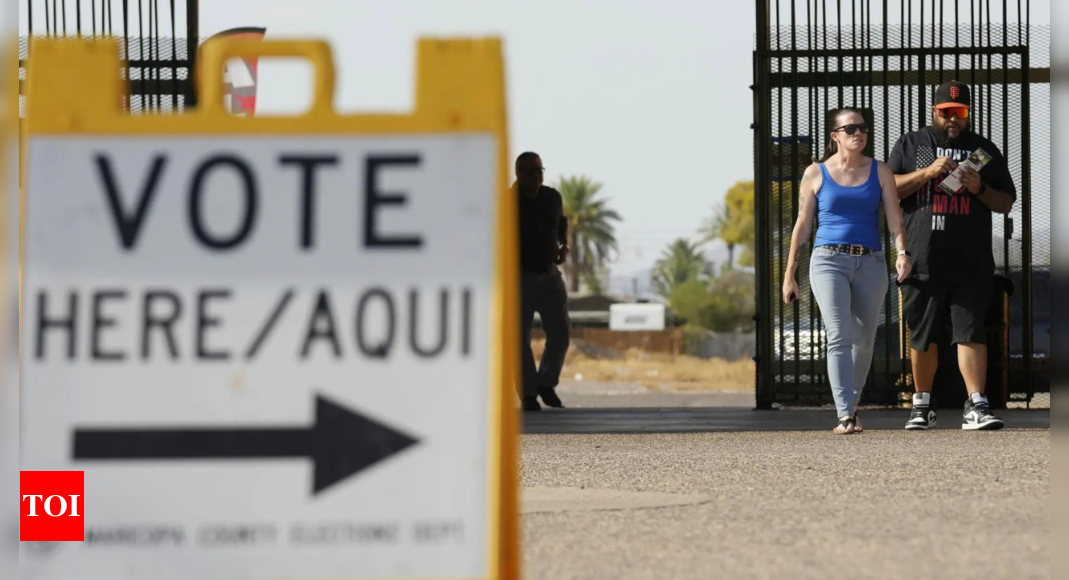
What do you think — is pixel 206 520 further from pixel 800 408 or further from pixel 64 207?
pixel 800 408

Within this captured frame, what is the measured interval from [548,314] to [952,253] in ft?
13.8

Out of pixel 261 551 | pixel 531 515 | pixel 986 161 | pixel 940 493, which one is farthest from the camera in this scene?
pixel 986 161

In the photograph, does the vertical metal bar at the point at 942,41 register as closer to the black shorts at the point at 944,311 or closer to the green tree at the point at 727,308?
the black shorts at the point at 944,311

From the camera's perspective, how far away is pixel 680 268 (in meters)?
90.4

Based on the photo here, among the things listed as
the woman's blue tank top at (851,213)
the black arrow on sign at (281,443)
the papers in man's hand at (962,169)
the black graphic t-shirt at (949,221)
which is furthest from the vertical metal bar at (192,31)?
the black arrow on sign at (281,443)

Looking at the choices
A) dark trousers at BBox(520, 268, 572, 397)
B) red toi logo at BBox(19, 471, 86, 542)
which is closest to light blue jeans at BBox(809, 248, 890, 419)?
dark trousers at BBox(520, 268, 572, 397)

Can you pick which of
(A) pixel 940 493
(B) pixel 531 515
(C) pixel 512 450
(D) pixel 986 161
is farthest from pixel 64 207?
(D) pixel 986 161

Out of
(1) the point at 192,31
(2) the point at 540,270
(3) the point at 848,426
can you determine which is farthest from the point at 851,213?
(1) the point at 192,31

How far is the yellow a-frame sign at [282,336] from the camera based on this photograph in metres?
3.26

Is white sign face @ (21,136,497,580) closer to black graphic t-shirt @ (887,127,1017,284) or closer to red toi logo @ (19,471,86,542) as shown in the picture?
red toi logo @ (19,471,86,542)

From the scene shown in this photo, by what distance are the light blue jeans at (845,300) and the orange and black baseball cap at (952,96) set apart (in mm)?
1008

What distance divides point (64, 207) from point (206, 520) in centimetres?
67

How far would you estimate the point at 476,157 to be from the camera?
336cm

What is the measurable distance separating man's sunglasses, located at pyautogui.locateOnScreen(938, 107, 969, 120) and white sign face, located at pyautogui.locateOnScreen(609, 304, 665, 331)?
203ft
